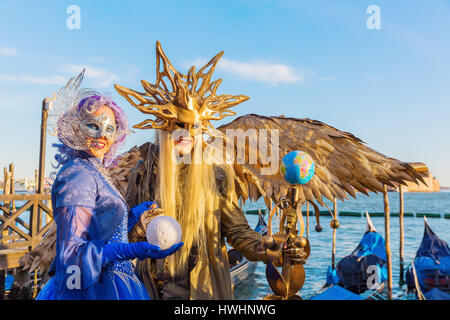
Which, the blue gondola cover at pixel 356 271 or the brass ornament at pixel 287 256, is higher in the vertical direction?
the brass ornament at pixel 287 256

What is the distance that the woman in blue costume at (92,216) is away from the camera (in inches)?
71.4

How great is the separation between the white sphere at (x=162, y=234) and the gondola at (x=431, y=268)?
11740 millimetres

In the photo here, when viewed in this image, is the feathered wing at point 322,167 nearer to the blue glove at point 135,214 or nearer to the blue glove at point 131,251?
the blue glove at point 135,214

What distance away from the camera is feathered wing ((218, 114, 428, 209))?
2889 mm

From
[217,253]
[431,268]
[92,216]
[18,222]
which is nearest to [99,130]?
[92,216]

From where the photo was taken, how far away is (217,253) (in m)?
2.58

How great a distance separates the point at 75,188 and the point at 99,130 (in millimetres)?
377

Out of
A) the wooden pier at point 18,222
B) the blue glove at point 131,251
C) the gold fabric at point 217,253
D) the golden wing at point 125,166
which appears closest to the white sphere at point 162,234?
the blue glove at point 131,251

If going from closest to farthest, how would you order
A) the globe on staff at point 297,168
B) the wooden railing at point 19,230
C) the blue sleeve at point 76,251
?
1. the blue sleeve at point 76,251
2. the globe on staff at point 297,168
3. the wooden railing at point 19,230

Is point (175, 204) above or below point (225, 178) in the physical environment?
below
